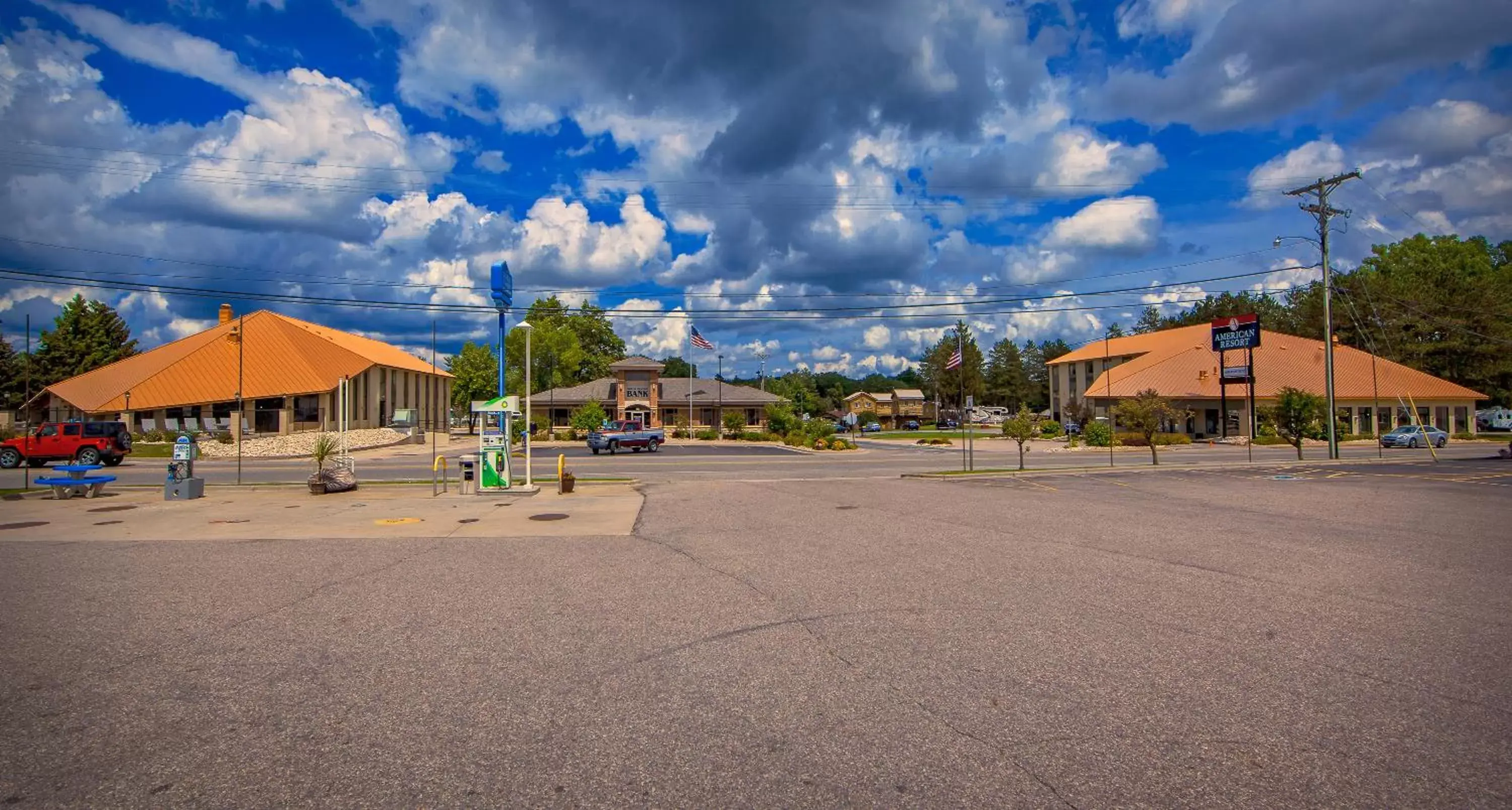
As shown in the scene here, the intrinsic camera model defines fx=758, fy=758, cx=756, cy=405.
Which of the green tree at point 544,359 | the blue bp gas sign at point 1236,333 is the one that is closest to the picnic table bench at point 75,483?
the green tree at point 544,359

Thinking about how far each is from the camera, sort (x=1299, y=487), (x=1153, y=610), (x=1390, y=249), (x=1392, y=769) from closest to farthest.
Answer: (x=1392, y=769) → (x=1153, y=610) → (x=1299, y=487) → (x=1390, y=249)

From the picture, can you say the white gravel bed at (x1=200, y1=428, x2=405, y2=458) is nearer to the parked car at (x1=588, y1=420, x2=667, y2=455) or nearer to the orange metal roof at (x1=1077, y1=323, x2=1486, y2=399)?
the parked car at (x1=588, y1=420, x2=667, y2=455)

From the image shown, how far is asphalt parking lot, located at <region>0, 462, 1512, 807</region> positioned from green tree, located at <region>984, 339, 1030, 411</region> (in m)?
123

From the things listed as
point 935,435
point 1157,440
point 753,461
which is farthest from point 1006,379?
point 753,461

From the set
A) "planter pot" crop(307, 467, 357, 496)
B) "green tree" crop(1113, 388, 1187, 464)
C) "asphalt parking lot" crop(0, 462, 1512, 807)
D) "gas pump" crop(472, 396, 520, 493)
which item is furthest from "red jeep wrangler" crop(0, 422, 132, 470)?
"green tree" crop(1113, 388, 1187, 464)

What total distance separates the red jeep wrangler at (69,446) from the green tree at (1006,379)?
117758 millimetres

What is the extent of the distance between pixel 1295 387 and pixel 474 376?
77247 millimetres

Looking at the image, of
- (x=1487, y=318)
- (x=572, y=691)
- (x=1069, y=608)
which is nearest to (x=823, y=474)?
(x=1069, y=608)

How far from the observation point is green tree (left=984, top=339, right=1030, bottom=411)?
427 ft

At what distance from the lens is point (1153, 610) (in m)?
7.73

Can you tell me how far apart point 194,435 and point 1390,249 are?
11326 centimetres

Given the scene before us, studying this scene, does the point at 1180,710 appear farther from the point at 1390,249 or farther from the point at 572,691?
the point at 1390,249

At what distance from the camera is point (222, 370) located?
5194 cm

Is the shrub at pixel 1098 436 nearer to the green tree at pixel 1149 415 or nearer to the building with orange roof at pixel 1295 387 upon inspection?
the green tree at pixel 1149 415
